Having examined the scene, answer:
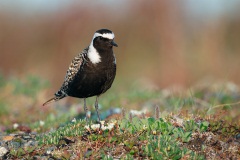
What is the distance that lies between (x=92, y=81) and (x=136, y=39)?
1084 cm

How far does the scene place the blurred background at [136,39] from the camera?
15.8m

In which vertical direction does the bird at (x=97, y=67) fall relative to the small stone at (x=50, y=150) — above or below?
above

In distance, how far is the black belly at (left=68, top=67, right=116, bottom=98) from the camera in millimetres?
7066

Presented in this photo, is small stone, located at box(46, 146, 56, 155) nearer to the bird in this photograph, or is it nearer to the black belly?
the bird

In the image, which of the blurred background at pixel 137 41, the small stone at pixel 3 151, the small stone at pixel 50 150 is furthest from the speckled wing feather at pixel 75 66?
the blurred background at pixel 137 41

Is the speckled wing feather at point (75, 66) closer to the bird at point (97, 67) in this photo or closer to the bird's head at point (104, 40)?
the bird at point (97, 67)

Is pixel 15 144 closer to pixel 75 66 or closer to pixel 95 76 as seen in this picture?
pixel 95 76

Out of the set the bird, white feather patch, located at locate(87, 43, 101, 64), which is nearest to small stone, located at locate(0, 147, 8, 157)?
the bird

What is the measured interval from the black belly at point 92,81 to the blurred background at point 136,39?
795cm

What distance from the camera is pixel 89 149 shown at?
18.1 feet

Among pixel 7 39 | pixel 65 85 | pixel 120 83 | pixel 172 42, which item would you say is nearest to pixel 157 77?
pixel 172 42

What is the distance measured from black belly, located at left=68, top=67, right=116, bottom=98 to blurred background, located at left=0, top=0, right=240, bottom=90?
795 centimetres

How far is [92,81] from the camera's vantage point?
7.09m

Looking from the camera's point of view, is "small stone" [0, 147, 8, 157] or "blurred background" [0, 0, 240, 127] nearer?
"small stone" [0, 147, 8, 157]
